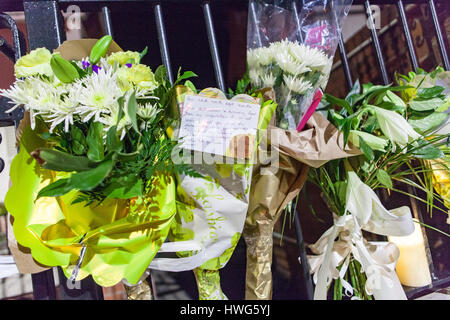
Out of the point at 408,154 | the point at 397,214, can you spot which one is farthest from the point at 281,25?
the point at 397,214

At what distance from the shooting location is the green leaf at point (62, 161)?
1.91 feet

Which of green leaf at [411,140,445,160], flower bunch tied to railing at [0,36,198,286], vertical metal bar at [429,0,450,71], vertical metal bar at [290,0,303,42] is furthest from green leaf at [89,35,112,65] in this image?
vertical metal bar at [429,0,450,71]

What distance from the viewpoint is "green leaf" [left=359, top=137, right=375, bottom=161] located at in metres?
0.83

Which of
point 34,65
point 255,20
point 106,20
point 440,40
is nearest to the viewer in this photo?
point 34,65

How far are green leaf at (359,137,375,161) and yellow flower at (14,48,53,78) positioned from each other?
0.73 metres

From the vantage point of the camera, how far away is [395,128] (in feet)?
2.83

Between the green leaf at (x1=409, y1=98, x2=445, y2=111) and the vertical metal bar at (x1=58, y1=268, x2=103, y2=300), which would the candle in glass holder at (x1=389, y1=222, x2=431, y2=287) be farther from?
the vertical metal bar at (x1=58, y1=268, x2=103, y2=300)

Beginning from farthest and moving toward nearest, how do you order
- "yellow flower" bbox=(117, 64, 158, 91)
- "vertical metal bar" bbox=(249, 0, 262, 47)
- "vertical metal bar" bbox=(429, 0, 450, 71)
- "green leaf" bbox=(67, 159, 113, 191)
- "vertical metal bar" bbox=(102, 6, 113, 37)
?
"vertical metal bar" bbox=(429, 0, 450, 71) → "vertical metal bar" bbox=(102, 6, 113, 37) → "vertical metal bar" bbox=(249, 0, 262, 47) → "yellow flower" bbox=(117, 64, 158, 91) → "green leaf" bbox=(67, 159, 113, 191)

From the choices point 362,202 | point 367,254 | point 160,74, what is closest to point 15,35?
point 160,74

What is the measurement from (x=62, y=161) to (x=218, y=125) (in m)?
0.34

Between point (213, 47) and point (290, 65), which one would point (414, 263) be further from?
point (213, 47)

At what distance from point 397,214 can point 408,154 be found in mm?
177

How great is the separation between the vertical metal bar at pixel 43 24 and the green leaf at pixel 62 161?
0.49 metres

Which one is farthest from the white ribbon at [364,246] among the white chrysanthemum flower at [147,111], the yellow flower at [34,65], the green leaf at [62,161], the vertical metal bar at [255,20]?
the yellow flower at [34,65]
